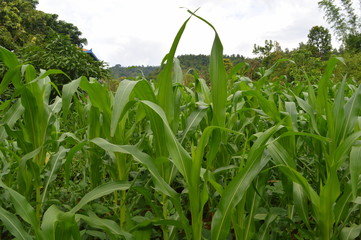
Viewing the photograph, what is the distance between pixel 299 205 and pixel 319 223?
0.29 feet

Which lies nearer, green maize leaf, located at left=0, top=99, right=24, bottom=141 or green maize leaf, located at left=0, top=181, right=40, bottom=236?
green maize leaf, located at left=0, top=181, right=40, bottom=236

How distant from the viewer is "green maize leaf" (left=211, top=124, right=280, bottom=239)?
0.84 meters

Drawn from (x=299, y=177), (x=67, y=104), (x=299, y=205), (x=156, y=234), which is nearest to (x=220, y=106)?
(x=299, y=177)

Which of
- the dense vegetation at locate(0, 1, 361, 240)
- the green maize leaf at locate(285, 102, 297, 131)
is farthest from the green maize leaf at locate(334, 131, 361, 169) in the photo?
the green maize leaf at locate(285, 102, 297, 131)

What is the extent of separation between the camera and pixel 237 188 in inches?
33.9

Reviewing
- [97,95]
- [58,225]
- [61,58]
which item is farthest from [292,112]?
[61,58]

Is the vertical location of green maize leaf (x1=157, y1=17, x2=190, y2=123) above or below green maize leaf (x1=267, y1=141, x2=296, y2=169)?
above

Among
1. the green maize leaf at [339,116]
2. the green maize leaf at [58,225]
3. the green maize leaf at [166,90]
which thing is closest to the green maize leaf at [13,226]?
the green maize leaf at [58,225]

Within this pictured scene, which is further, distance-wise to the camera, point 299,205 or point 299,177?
point 299,205

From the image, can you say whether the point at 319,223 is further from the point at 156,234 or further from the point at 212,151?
the point at 156,234

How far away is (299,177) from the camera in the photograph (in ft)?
2.88

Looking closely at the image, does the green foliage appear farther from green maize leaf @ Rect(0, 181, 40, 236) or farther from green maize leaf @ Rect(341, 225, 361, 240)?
green maize leaf @ Rect(341, 225, 361, 240)

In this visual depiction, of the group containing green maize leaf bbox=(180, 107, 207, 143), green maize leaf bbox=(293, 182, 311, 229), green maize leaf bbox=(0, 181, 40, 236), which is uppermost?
green maize leaf bbox=(180, 107, 207, 143)

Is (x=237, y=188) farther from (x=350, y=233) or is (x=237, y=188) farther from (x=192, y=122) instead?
(x=350, y=233)
